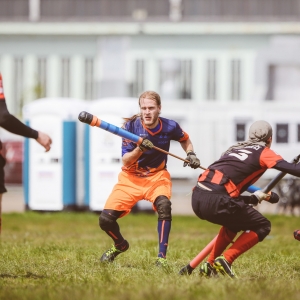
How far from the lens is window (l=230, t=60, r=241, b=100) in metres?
42.9

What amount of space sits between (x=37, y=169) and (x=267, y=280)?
13501mm

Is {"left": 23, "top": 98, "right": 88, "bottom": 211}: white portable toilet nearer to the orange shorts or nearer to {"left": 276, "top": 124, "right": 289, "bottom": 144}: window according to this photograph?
{"left": 276, "top": 124, "right": 289, "bottom": 144}: window

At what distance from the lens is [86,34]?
45.3 metres

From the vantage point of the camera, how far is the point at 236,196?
708 centimetres

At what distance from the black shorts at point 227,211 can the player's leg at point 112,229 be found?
54.9 inches

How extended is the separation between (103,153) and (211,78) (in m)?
24.7

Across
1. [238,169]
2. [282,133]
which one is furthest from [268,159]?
[282,133]

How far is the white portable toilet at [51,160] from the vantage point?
19.7 meters

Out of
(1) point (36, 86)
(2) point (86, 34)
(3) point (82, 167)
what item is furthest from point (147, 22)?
(3) point (82, 167)

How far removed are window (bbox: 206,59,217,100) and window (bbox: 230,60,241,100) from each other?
33.5 inches

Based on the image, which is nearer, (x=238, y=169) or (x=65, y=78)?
(x=238, y=169)

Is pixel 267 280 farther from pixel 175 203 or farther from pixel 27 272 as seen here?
pixel 175 203

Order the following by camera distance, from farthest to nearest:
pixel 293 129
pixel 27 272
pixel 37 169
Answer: pixel 293 129, pixel 37 169, pixel 27 272

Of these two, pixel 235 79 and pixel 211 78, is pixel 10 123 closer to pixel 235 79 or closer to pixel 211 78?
pixel 235 79
